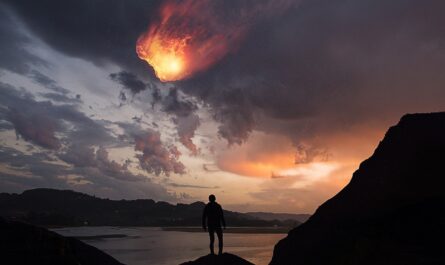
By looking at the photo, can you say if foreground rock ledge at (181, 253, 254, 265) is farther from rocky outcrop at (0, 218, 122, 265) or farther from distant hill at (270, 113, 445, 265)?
rocky outcrop at (0, 218, 122, 265)

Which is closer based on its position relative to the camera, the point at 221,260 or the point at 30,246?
the point at 30,246

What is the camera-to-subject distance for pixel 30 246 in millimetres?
21422

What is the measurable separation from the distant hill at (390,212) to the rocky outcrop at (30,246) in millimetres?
15370

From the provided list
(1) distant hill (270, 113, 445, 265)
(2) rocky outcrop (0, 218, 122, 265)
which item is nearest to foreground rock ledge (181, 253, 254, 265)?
(1) distant hill (270, 113, 445, 265)

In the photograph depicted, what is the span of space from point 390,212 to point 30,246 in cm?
2151

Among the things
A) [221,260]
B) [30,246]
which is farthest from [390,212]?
[30,246]

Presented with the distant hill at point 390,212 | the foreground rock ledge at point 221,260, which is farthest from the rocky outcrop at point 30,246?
the distant hill at point 390,212

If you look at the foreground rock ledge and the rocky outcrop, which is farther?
the foreground rock ledge

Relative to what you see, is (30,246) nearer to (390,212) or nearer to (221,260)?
(221,260)

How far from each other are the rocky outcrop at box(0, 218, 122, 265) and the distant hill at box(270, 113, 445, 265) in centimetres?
1537

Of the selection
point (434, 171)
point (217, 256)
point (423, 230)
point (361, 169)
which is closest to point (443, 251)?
point (423, 230)

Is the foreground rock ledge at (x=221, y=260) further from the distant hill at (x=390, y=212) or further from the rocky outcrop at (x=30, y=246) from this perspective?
the rocky outcrop at (x=30, y=246)

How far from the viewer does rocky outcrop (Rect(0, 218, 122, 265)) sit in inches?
809

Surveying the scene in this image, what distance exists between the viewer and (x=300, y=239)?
3259 cm
